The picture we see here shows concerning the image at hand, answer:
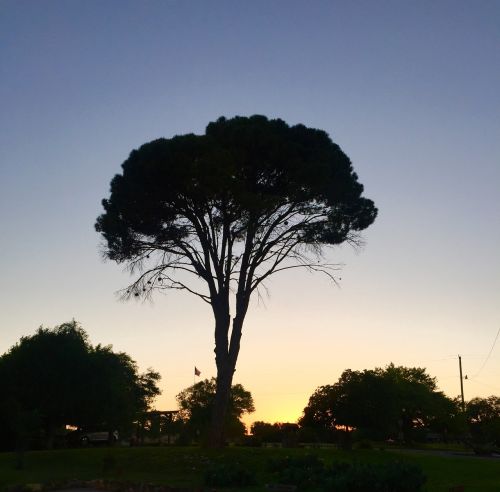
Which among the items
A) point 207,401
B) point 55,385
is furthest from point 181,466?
point 207,401

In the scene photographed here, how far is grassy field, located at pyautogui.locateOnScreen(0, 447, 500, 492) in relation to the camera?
2294 centimetres

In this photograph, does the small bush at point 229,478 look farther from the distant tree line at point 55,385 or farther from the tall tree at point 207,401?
the tall tree at point 207,401

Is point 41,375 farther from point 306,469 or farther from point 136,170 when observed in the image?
point 306,469

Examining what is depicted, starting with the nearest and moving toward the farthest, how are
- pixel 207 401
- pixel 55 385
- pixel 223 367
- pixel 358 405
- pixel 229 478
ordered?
pixel 229 478
pixel 223 367
pixel 358 405
pixel 55 385
pixel 207 401

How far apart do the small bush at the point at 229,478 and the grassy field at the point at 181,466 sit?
39 cm

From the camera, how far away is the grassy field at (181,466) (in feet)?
75.3

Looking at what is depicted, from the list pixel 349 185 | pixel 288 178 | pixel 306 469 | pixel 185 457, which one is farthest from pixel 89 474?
pixel 349 185

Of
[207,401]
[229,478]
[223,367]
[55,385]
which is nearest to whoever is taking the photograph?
[229,478]

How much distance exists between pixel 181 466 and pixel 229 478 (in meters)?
5.96

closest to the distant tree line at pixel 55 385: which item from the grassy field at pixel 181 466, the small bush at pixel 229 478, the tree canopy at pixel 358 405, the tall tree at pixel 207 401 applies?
the grassy field at pixel 181 466

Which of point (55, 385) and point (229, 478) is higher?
point (55, 385)

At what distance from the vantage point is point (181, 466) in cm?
2644

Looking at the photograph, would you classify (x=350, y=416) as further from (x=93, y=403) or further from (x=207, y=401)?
(x=207, y=401)

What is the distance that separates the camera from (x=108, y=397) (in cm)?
4500
